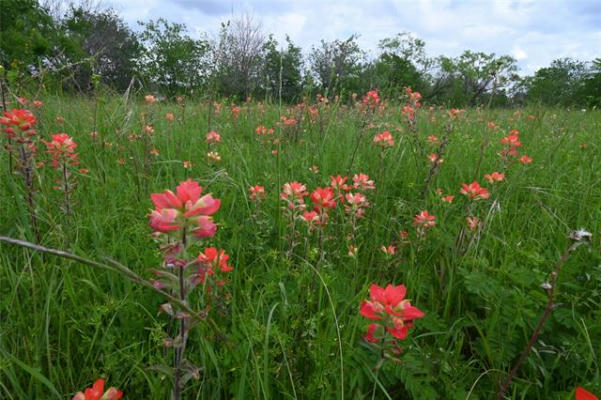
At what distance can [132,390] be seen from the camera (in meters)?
1.14

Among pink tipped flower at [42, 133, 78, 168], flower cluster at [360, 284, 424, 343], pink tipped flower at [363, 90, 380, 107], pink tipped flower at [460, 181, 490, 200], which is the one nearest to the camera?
flower cluster at [360, 284, 424, 343]

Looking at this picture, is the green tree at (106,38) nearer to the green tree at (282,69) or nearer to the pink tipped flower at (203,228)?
the green tree at (282,69)

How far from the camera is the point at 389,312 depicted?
2.92 ft

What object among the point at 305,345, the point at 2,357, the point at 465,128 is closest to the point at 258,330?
the point at 305,345

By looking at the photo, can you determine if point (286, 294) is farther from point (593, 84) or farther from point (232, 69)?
point (593, 84)

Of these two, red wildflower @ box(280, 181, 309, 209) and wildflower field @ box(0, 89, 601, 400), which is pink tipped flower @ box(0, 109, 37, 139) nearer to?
wildflower field @ box(0, 89, 601, 400)

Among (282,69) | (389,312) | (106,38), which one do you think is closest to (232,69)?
(282,69)

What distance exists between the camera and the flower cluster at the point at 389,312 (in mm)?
896

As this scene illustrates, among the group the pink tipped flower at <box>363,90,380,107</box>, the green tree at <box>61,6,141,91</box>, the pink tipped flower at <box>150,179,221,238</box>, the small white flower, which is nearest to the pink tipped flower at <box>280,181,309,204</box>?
the pink tipped flower at <box>150,179,221,238</box>

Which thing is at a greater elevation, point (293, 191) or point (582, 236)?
point (582, 236)

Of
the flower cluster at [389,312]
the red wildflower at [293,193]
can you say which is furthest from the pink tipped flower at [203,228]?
the red wildflower at [293,193]

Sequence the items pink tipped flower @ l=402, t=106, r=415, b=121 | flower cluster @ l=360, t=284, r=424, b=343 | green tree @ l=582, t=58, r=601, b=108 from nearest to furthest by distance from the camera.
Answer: flower cluster @ l=360, t=284, r=424, b=343
pink tipped flower @ l=402, t=106, r=415, b=121
green tree @ l=582, t=58, r=601, b=108

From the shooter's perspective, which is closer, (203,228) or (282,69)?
(203,228)

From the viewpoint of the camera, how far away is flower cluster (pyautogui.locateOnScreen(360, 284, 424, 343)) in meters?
0.90
